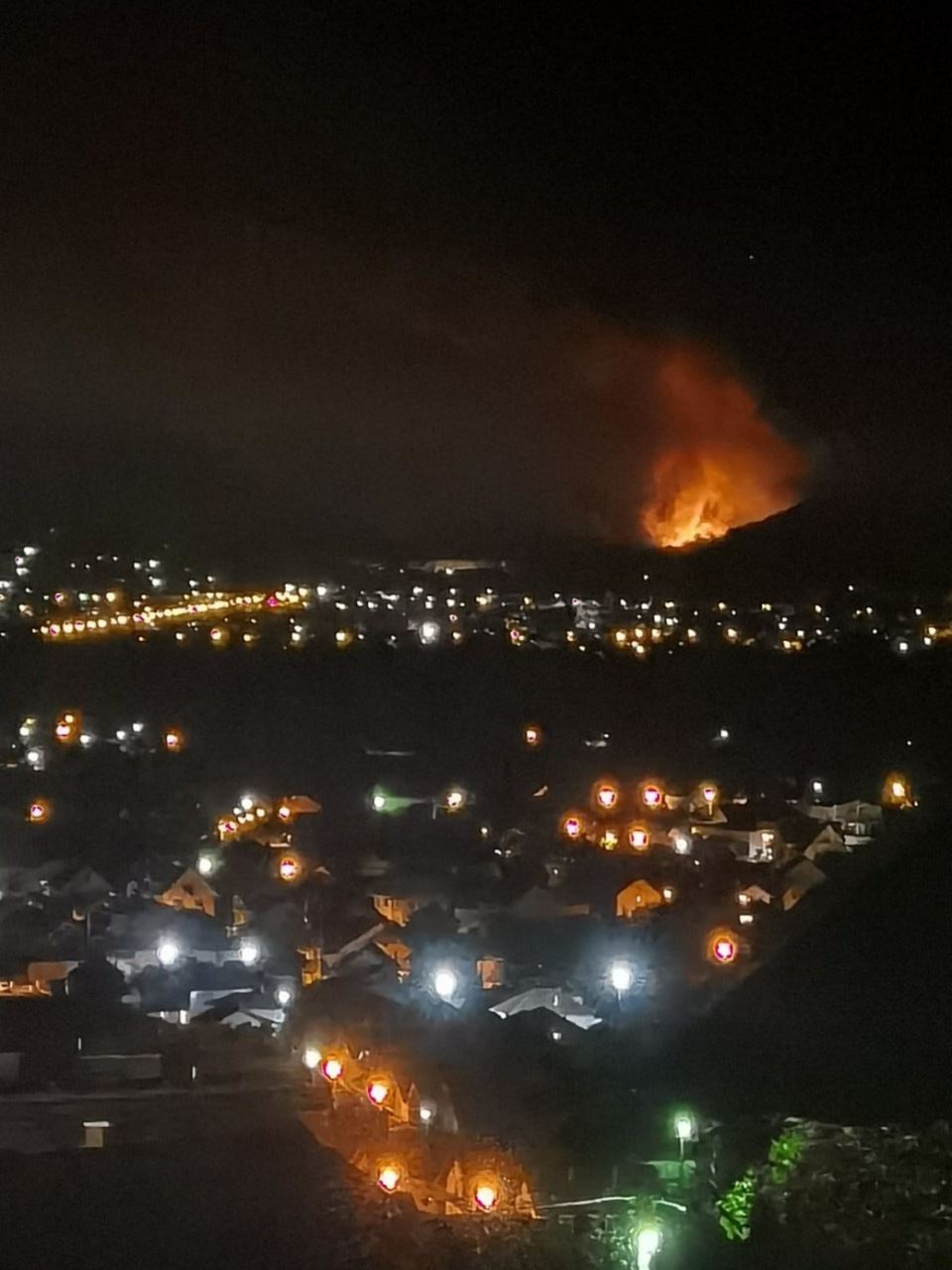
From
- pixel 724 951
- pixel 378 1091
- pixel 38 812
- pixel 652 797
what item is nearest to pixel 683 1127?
pixel 378 1091

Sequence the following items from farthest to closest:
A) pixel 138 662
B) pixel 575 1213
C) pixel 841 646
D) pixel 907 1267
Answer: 1. pixel 841 646
2. pixel 138 662
3. pixel 575 1213
4. pixel 907 1267

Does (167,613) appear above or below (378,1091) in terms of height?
above

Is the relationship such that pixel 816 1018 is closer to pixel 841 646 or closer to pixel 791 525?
pixel 841 646

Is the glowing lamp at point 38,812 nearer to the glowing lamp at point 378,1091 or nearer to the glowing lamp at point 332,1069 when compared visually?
the glowing lamp at point 332,1069

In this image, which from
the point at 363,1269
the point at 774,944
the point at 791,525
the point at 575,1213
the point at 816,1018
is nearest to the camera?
the point at 363,1269

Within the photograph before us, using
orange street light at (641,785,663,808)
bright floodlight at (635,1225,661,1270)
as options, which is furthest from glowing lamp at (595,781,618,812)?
bright floodlight at (635,1225,661,1270)

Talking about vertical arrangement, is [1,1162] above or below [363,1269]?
above

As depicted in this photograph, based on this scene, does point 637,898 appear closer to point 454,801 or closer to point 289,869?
point 289,869

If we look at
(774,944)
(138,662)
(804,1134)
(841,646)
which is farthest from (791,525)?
(804,1134)
